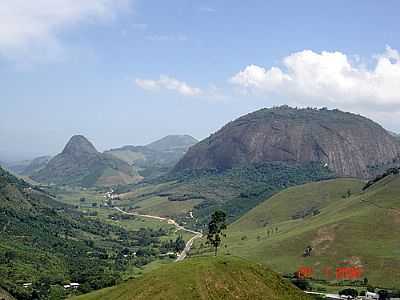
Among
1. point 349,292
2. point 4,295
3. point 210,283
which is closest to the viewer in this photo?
point 210,283

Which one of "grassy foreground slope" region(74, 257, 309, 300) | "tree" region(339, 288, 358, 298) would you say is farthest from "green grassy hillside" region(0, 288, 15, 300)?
"tree" region(339, 288, 358, 298)

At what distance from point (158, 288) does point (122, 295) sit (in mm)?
11977

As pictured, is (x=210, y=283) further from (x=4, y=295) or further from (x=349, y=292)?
(x=4, y=295)

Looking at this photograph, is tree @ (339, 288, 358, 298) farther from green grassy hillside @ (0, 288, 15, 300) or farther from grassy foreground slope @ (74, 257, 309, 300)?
green grassy hillside @ (0, 288, 15, 300)

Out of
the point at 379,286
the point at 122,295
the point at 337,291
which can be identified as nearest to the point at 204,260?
the point at 122,295

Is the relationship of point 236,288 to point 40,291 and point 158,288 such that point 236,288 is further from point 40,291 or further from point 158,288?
point 40,291

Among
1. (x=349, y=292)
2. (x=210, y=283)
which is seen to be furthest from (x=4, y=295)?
(x=349, y=292)

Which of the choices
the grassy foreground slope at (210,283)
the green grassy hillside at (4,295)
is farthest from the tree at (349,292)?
the green grassy hillside at (4,295)

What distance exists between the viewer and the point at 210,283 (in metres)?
123

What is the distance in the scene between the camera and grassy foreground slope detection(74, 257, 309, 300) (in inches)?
4739

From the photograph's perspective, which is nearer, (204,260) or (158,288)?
(158,288)

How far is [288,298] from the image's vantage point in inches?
5084

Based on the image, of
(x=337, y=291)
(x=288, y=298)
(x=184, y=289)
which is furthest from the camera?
(x=337, y=291)

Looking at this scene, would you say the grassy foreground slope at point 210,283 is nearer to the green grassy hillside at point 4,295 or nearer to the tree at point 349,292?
the tree at point 349,292
